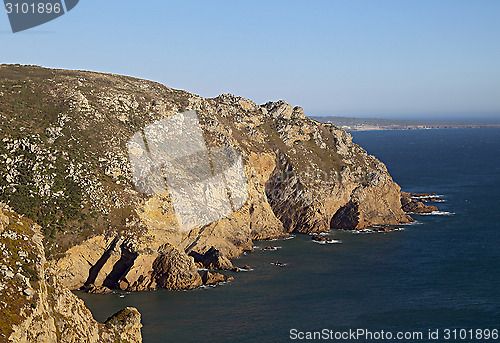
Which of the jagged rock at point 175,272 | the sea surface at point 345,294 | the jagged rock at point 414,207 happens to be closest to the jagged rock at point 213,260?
the sea surface at point 345,294

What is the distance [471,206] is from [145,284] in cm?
9232

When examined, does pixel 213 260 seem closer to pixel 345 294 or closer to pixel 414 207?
pixel 345 294

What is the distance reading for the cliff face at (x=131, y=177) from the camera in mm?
80312

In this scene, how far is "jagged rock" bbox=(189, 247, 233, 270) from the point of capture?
293 ft

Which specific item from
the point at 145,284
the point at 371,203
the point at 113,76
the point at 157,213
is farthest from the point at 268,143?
the point at 145,284

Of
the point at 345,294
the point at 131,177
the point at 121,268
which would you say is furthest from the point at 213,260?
the point at 345,294

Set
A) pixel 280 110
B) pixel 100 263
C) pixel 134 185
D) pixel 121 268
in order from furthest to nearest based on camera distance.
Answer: pixel 280 110 → pixel 134 185 → pixel 121 268 → pixel 100 263

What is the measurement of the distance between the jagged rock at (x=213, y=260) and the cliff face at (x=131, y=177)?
1.69 metres

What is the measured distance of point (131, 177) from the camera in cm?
9281

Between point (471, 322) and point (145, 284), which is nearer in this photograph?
point (471, 322)

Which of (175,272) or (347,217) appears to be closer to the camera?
(175,272)

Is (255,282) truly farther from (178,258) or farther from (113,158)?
(113,158)

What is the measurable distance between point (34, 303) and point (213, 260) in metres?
55.6

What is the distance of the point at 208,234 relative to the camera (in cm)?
9556
